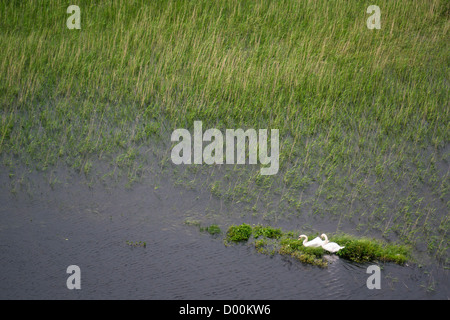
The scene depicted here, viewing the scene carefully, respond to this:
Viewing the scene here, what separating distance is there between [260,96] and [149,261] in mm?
5184

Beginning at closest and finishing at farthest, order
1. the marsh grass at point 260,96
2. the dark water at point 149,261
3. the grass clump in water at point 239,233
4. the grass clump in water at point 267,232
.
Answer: the dark water at point 149,261 → the grass clump in water at point 239,233 → the grass clump in water at point 267,232 → the marsh grass at point 260,96

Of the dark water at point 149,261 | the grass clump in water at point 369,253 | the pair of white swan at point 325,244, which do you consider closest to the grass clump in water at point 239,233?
the dark water at point 149,261

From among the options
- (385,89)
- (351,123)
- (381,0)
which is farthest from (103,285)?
(381,0)

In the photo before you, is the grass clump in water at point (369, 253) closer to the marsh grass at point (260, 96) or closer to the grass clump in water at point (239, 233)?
the marsh grass at point (260, 96)

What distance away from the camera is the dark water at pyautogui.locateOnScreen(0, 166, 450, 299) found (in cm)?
915

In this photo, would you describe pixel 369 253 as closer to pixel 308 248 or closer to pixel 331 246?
pixel 331 246

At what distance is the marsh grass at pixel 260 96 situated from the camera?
11398 mm

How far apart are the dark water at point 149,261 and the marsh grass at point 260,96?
740 millimetres

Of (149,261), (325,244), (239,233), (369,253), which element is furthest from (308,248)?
(149,261)

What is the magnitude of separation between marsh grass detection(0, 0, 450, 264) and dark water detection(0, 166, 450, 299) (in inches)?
29.2

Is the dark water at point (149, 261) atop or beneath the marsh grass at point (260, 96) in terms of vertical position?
beneath

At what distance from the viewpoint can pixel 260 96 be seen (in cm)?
1366

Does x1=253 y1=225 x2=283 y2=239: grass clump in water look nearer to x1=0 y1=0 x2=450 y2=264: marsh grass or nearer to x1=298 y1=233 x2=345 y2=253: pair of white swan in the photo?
x1=0 y1=0 x2=450 y2=264: marsh grass

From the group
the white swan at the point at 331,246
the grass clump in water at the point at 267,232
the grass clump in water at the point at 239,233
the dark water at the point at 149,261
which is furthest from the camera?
the grass clump in water at the point at 267,232
